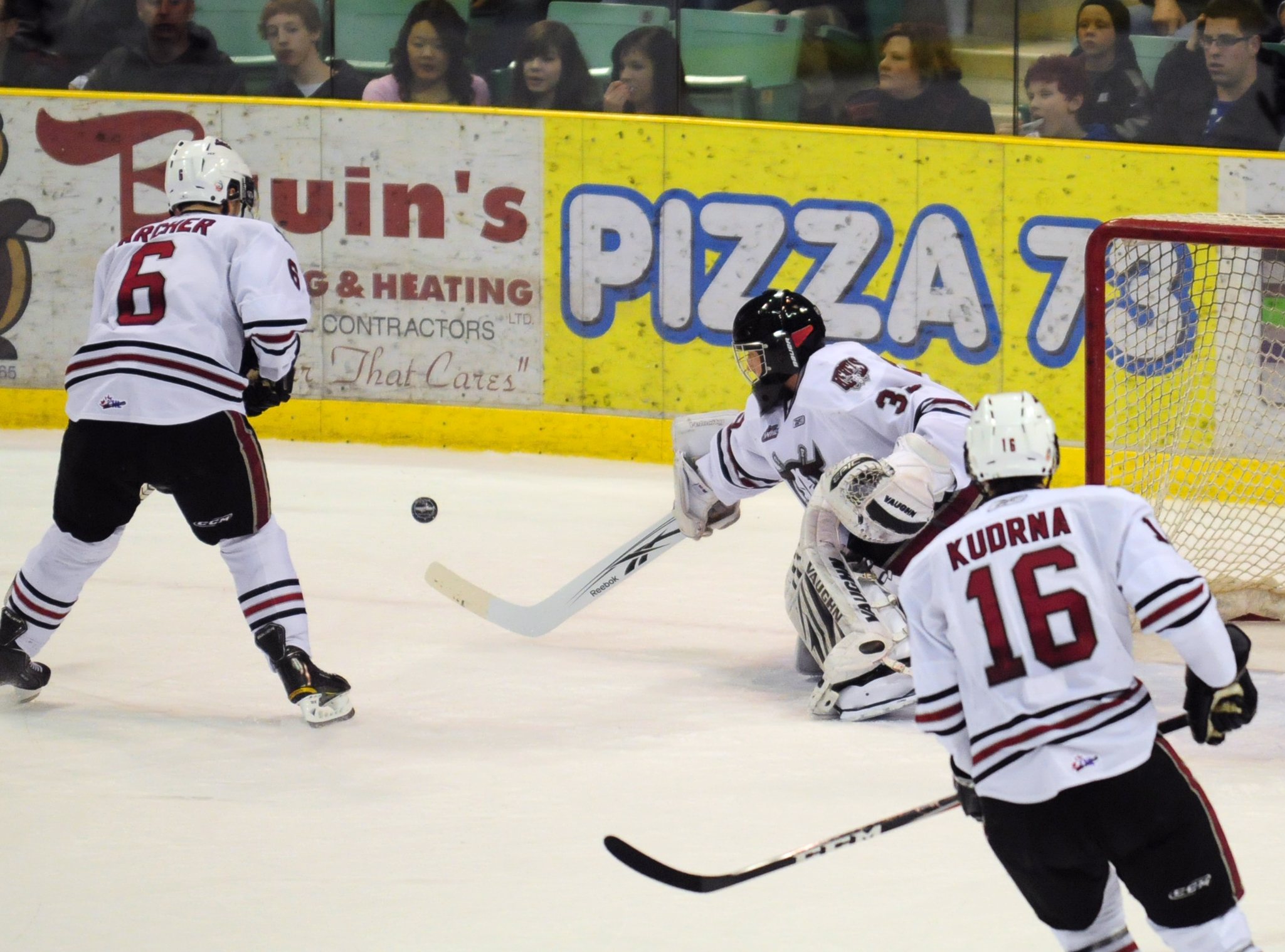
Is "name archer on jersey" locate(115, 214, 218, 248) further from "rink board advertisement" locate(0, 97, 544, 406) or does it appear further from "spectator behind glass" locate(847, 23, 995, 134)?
"spectator behind glass" locate(847, 23, 995, 134)

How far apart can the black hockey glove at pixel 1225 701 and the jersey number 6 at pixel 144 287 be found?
88.3 inches

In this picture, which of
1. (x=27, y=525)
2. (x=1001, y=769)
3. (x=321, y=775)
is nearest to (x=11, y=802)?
(x=321, y=775)

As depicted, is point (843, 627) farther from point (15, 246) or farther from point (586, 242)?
point (15, 246)

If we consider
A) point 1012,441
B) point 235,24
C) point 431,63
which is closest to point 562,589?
point 1012,441

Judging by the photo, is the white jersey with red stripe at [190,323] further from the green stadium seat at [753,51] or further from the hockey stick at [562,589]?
the green stadium seat at [753,51]

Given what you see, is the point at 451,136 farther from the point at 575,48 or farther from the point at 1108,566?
the point at 1108,566

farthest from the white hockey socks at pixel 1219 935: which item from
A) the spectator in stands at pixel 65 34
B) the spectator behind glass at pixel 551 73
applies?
the spectator in stands at pixel 65 34

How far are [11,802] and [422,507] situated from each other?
1519 millimetres

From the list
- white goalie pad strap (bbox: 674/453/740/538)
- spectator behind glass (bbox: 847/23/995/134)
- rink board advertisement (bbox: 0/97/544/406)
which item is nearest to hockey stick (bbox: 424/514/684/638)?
white goalie pad strap (bbox: 674/453/740/538)

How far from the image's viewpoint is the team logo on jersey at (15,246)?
680cm

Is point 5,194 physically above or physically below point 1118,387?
above

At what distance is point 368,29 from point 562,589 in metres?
2.90

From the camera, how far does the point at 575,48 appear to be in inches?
252

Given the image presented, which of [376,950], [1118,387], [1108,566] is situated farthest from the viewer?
[1118,387]
